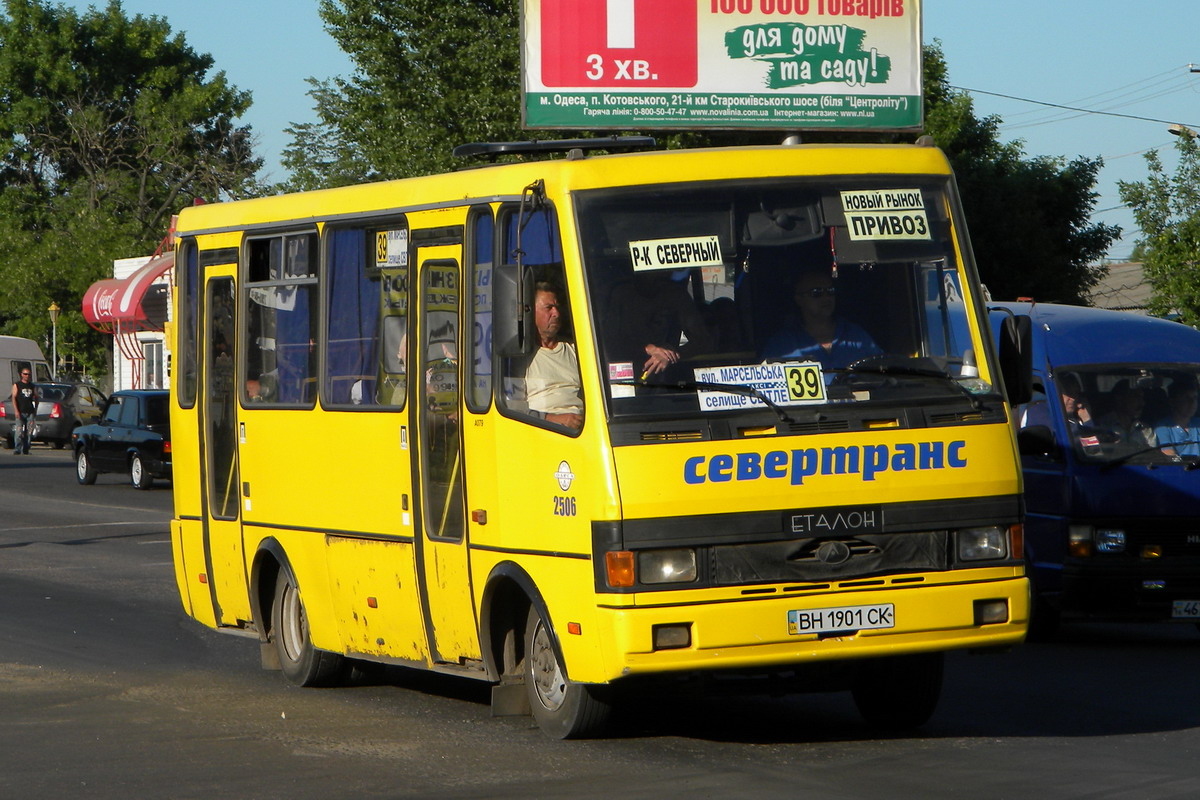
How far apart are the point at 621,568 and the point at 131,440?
24974 millimetres

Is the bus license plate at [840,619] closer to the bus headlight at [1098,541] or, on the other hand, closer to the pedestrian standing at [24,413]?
the bus headlight at [1098,541]

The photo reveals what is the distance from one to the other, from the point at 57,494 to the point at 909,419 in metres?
24.2

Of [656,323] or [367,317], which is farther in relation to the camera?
[367,317]

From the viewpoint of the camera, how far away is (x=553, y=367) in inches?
318

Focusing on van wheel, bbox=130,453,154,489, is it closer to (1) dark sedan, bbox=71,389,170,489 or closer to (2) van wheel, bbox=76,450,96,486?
(1) dark sedan, bbox=71,389,170,489

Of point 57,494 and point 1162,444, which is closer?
point 1162,444

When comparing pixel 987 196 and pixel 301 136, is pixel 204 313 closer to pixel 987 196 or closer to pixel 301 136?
pixel 987 196

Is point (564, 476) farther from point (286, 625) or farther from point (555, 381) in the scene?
point (286, 625)

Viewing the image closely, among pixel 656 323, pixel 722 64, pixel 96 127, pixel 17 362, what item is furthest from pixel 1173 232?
pixel 96 127

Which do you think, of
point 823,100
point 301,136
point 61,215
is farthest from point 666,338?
point 301,136

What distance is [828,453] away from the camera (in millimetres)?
7848

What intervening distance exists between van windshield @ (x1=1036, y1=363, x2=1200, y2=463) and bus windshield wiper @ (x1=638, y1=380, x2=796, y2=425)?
16.2 feet

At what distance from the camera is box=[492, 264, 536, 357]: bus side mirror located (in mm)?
8016

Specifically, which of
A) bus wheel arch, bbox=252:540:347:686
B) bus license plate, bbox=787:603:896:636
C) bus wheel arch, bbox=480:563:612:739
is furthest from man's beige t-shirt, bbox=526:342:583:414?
bus wheel arch, bbox=252:540:347:686
